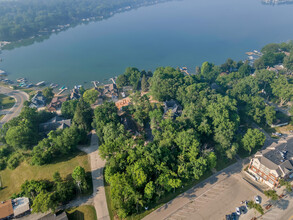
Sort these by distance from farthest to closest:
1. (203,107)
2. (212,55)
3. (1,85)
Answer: (212,55) → (1,85) → (203,107)

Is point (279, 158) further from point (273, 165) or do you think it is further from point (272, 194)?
point (272, 194)

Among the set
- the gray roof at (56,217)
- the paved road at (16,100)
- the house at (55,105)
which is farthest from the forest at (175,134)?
the paved road at (16,100)

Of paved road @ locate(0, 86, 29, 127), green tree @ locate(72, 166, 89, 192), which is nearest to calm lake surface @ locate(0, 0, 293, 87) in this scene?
paved road @ locate(0, 86, 29, 127)

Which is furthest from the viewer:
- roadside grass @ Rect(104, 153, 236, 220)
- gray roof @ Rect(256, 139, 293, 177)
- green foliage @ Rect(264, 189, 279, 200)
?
gray roof @ Rect(256, 139, 293, 177)

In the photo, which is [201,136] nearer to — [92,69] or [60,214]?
[60,214]

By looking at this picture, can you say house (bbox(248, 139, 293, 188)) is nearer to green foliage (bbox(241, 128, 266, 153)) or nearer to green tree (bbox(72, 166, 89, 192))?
green foliage (bbox(241, 128, 266, 153))

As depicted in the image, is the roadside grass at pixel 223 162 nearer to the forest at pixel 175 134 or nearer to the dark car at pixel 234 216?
the forest at pixel 175 134

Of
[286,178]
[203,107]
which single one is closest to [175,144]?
[203,107]
